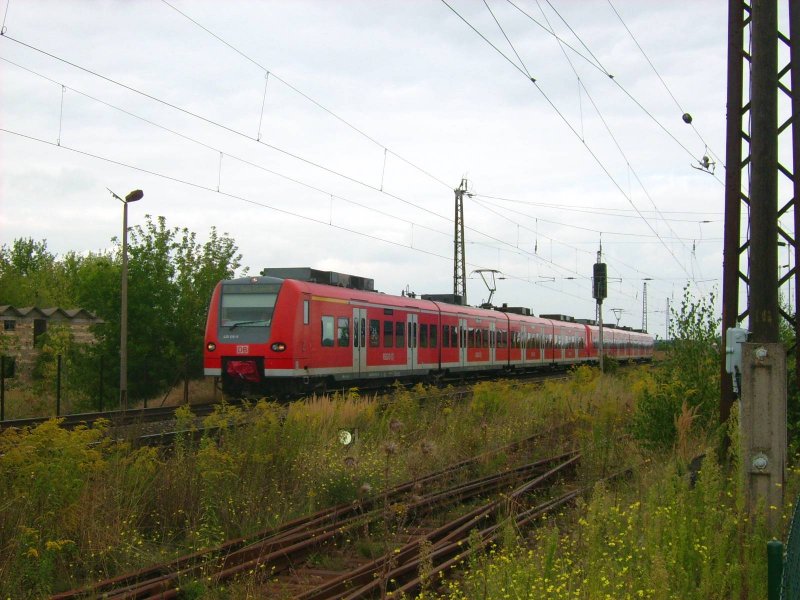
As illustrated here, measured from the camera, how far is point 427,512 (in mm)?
9125

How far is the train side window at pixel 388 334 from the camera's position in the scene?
22.9 metres

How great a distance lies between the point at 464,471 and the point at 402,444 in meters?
1.91

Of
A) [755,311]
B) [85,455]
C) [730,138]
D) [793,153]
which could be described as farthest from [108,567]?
[793,153]

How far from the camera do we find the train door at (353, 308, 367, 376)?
21.0 metres

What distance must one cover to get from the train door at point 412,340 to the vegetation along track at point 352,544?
1364 cm

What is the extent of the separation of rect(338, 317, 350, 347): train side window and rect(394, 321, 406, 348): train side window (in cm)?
332

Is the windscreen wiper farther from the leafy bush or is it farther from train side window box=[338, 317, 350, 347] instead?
the leafy bush

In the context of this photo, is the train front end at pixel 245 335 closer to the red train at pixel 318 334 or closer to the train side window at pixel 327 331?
the red train at pixel 318 334

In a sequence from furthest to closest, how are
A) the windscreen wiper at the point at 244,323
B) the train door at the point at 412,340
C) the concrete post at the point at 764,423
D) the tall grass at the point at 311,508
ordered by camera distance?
the train door at the point at 412,340
the windscreen wiper at the point at 244,323
the concrete post at the point at 764,423
the tall grass at the point at 311,508

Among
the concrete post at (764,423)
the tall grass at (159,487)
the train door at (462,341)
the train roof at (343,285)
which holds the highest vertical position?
the train roof at (343,285)

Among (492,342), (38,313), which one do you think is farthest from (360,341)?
(38,313)

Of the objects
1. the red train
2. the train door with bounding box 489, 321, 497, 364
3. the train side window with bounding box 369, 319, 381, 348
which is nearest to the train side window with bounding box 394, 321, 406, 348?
the red train

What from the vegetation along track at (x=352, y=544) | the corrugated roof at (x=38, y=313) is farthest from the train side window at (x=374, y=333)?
the corrugated roof at (x=38, y=313)

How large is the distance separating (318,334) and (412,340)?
247 inches
